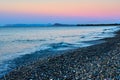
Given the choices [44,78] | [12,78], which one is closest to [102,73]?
[44,78]

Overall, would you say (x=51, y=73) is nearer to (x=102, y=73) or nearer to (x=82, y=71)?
(x=82, y=71)

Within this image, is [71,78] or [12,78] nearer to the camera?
[71,78]

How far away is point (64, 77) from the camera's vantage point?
11.8 metres

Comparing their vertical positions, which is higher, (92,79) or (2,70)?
(92,79)

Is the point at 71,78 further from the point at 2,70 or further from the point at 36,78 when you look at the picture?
the point at 2,70

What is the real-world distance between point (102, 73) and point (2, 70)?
855 centimetres

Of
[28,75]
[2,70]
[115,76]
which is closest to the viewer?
[115,76]

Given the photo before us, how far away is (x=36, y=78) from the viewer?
492 inches

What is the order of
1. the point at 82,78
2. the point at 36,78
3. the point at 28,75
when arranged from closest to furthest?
the point at 82,78 < the point at 36,78 < the point at 28,75

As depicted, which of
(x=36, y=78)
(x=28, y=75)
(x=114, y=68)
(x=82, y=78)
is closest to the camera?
(x=82, y=78)

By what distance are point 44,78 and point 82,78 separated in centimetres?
226

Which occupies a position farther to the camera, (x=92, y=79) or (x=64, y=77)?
(x=64, y=77)

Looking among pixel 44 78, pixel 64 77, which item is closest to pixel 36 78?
pixel 44 78

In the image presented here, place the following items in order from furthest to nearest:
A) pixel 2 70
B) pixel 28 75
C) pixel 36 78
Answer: pixel 2 70, pixel 28 75, pixel 36 78
